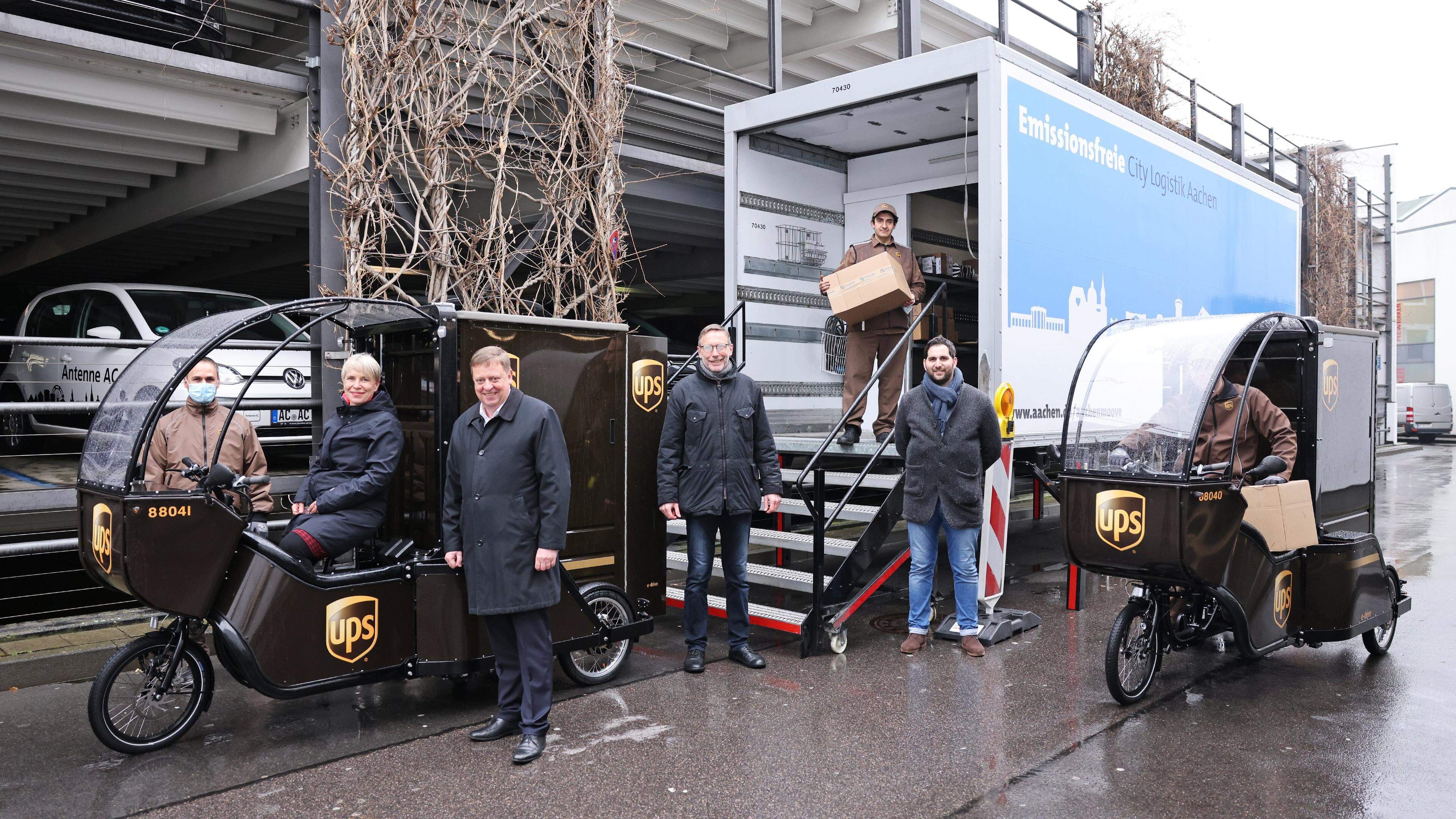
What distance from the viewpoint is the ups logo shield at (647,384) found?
545cm

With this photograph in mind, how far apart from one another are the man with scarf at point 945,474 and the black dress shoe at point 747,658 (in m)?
0.90

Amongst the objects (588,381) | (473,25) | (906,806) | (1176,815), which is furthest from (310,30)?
(1176,815)

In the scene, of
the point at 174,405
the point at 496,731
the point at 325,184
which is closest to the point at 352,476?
the point at 496,731

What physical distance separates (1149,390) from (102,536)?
4.69 m

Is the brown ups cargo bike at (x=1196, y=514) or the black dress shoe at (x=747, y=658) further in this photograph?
the black dress shoe at (x=747, y=658)

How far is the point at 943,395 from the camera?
5.74 metres

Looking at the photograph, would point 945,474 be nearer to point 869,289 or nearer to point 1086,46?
point 869,289

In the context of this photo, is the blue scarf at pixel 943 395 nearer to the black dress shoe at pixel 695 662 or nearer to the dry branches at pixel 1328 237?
the black dress shoe at pixel 695 662

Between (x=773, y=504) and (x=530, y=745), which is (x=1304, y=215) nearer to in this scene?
(x=773, y=504)

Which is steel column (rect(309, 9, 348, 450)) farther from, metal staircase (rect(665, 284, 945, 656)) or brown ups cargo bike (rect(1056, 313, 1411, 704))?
brown ups cargo bike (rect(1056, 313, 1411, 704))

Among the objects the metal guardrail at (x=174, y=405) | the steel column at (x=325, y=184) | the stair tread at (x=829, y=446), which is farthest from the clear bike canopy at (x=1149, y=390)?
the steel column at (x=325, y=184)

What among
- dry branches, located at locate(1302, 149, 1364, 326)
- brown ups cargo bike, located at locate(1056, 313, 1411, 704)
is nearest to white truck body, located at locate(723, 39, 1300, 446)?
brown ups cargo bike, located at locate(1056, 313, 1411, 704)

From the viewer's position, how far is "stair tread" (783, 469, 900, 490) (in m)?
6.62

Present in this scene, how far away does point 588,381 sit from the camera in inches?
204
